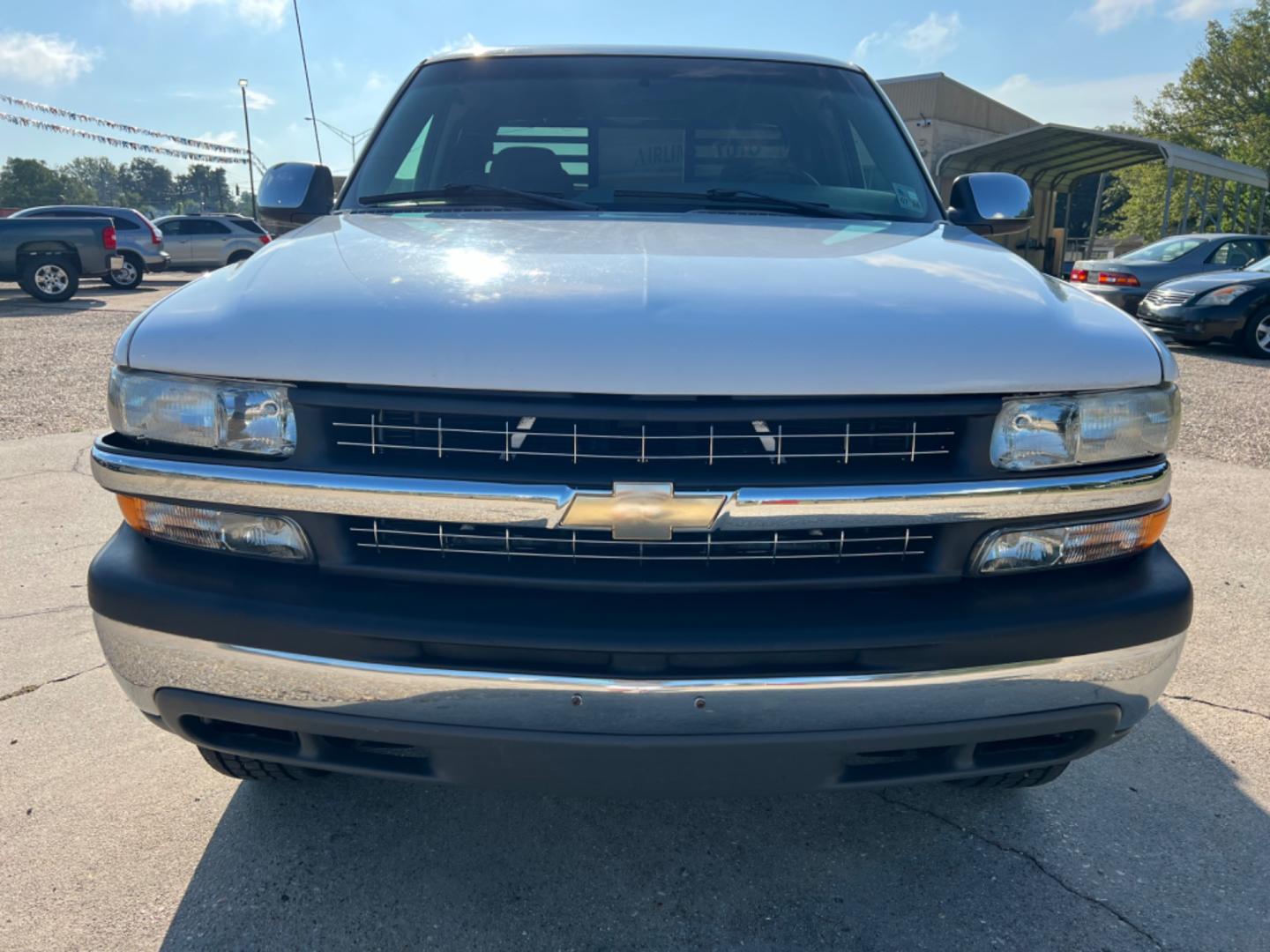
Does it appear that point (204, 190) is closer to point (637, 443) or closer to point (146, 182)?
point (146, 182)

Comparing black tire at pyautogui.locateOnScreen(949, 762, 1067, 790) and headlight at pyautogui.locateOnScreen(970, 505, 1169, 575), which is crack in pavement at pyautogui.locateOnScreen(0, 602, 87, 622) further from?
headlight at pyautogui.locateOnScreen(970, 505, 1169, 575)

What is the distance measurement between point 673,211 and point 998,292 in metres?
0.99

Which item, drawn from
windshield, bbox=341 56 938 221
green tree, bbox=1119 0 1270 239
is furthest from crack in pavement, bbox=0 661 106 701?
green tree, bbox=1119 0 1270 239

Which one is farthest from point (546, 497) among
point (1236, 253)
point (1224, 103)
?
point (1224, 103)

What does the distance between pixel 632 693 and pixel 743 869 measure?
796 millimetres

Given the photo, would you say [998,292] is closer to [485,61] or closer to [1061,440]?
[1061,440]

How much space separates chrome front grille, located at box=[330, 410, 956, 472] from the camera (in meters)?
1.65

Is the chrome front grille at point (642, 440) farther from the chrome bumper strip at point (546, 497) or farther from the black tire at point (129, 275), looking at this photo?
the black tire at point (129, 275)

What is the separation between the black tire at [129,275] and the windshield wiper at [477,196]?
721 inches

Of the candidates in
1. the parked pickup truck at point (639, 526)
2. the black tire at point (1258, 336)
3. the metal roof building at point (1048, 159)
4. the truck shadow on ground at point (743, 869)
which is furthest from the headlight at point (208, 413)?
the black tire at point (1258, 336)

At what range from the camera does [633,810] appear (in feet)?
7.61

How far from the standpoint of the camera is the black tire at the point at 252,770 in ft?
6.92

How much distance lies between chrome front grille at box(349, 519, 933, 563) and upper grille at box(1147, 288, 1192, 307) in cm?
1106

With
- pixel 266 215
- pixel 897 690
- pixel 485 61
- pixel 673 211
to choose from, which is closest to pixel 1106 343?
pixel 897 690
